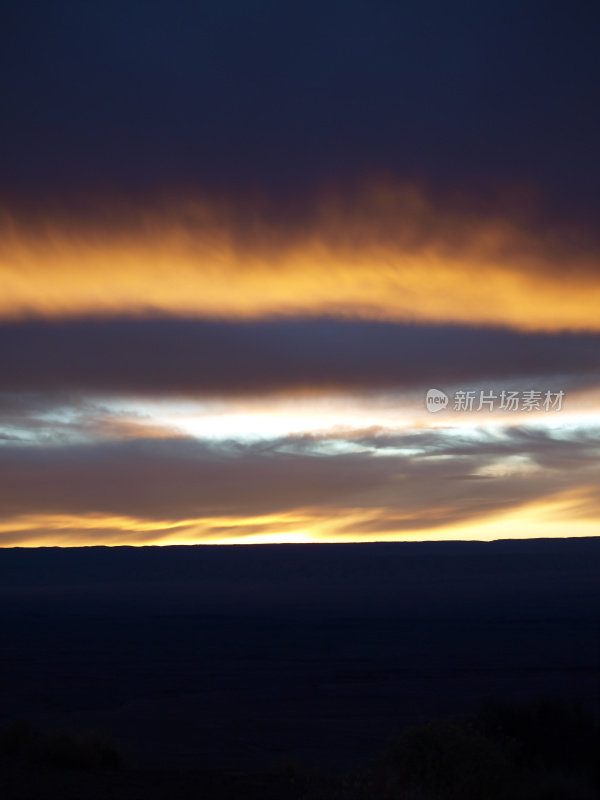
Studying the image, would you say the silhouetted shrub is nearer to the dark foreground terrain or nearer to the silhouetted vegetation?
the silhouetted vegetation

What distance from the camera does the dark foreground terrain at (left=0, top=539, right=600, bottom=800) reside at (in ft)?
74.4

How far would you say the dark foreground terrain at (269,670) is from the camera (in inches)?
893

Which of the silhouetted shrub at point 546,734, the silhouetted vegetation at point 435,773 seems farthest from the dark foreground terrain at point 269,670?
the silhouetted shrub at point 546,734

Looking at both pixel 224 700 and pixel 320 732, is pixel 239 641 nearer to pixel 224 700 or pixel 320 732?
pixel 224 700

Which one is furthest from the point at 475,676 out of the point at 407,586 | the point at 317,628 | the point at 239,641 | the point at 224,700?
the point at 407,586

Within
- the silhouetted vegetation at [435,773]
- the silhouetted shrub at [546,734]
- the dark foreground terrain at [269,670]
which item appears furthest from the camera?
the dark foreground terrain at [269,670]

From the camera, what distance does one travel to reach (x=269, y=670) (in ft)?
150

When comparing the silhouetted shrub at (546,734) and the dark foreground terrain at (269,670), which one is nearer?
the silhouetted shrub at (546,734)

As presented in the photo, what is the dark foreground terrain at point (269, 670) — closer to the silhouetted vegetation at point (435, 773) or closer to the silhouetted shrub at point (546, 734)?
the silhouetted vegetation at point (435, 773)

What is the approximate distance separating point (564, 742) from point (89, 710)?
24.7 m

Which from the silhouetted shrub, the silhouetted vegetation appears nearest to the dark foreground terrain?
the silhouetted vegetation

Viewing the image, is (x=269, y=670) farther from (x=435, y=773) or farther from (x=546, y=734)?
(x=435, y=773)

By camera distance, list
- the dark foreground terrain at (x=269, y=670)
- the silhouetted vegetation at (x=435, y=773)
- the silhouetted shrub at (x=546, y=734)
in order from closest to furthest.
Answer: the silhouetted vegetation at (x=435, y=773) < the silhouetted shrub at (x=546, y=734) < the dark foreground terrain at (x=269, y=670)

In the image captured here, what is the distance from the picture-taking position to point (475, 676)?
41.3 meters
